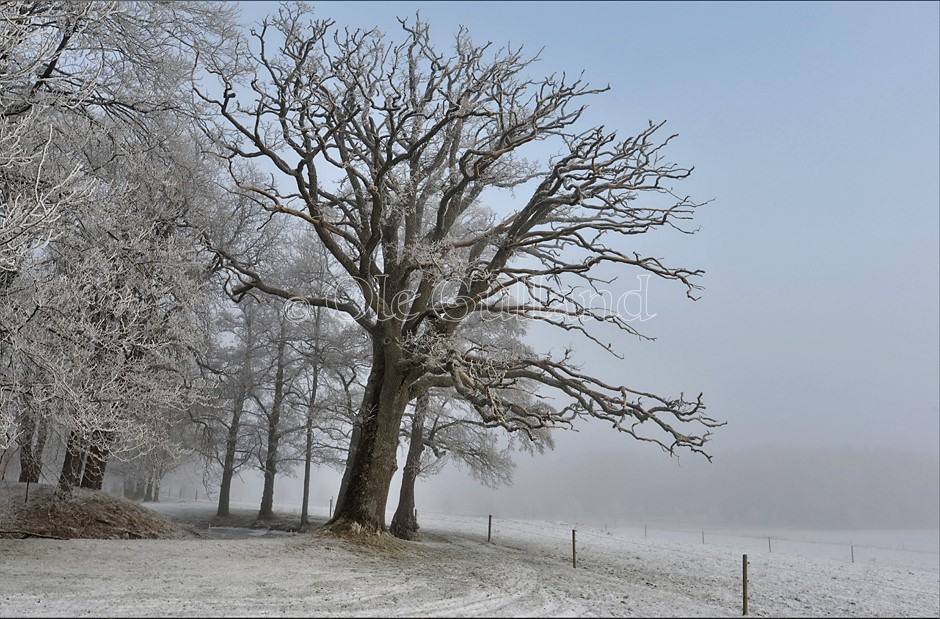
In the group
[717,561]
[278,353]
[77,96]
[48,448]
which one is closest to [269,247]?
[278,353]

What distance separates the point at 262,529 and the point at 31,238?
1689 cm

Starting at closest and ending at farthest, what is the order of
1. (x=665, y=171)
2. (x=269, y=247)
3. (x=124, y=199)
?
1. (x=124, y=199)
2. (x=665, y=171)
3. (x=269, y=247)

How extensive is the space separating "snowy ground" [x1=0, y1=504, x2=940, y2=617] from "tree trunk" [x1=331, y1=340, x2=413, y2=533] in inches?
32.8

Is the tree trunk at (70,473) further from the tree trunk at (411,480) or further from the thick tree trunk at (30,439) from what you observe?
the tree trunk at (411,480)

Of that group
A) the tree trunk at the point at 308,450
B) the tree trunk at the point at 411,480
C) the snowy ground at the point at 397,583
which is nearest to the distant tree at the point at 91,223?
the snowy ground at the point at 397,583

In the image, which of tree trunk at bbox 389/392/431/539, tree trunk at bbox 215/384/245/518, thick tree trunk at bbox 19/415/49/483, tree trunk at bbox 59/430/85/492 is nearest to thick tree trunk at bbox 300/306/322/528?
tree trunk at bbox 215/384/245/518

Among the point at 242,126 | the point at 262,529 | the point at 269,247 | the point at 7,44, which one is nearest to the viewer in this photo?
the point at 7,44

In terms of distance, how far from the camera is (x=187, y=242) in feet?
48.1

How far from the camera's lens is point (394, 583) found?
9.45 m

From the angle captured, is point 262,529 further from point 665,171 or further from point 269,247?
point 665,171

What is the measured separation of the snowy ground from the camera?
293 inches

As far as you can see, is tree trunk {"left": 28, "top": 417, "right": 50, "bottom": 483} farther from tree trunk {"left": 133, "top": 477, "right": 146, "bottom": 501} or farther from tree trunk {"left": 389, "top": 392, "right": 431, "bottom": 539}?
tree trunk {"left": 133, "top": 477, "right": 146, "bottom": 501}

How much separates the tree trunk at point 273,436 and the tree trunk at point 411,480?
242 inches

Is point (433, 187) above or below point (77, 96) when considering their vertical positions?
above
